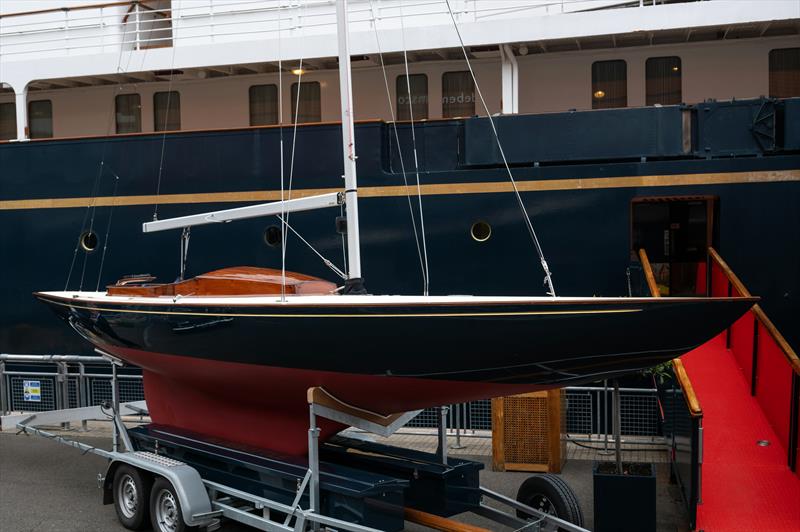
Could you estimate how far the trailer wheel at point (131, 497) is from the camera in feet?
24.2

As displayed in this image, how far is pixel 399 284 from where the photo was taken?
1146 centimetres

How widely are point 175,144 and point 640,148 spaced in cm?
595

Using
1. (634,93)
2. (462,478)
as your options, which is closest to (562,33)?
(634,93)

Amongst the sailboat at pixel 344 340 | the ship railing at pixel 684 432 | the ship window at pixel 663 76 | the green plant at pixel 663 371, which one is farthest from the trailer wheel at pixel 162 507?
the ship window at pixel 663 76

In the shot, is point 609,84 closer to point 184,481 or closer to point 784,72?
point 784,72

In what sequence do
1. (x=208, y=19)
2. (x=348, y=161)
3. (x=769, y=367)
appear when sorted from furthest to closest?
(x=208, y=19) < (x=769, y=367) < (x=348, y=161)

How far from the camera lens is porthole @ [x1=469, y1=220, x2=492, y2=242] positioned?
1114 cm

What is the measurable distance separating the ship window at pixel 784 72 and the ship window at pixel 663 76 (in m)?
1.19

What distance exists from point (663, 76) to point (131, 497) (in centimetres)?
867

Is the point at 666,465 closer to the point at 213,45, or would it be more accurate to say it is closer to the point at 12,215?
the point at 213,45

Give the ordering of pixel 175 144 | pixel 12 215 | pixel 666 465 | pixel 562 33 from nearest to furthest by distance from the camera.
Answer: pixel 666 465
pixel 562 33
pixel 175 144
pixel 12 215

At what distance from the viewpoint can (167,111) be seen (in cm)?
1418

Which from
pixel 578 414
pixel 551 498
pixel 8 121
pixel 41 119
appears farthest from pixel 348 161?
pixel 8 121

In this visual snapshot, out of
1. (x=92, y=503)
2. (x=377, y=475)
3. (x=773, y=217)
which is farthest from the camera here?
(x=773, y=217)
